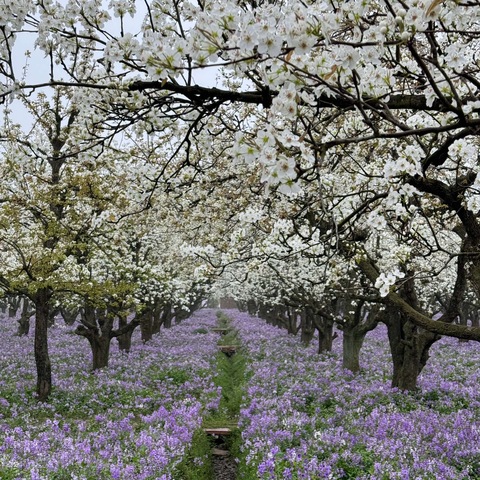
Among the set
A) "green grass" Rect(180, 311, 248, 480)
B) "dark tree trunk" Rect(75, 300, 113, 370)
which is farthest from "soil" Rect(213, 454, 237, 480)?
"dark tree trunk" Rect(75, 300, 113, 370)

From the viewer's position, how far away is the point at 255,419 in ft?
39.1

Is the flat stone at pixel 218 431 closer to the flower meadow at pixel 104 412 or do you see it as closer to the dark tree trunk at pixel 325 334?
the flower meadow at pixel 104 412

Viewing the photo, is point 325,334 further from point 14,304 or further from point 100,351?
point 14,304

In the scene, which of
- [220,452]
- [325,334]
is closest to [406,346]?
[220,452]

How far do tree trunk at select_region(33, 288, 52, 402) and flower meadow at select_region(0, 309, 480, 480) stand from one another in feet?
1.32

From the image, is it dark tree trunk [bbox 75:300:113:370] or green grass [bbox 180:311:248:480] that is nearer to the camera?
green grass [bbox 180:311:248:480]

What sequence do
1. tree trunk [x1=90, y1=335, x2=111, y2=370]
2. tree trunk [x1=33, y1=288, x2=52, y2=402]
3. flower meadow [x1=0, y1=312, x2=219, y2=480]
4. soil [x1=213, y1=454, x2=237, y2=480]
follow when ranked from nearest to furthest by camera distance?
flower meadow [x1=0, y1=312, x2=219, y2=480] < soil [x1=213, y1=454, x2=237, y2=480] < tree trunk [x1=33, y1=288, x2=52, y2=402] < tree trunk [x1=90, y1=335, x2=111, y2=370]

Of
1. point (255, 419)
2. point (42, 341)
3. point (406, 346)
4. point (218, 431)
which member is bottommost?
point (218, 431)

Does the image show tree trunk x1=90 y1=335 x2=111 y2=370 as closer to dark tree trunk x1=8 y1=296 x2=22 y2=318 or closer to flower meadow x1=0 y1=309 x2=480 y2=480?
flower meadow x1=0 y1=309 x2=480 y2=480

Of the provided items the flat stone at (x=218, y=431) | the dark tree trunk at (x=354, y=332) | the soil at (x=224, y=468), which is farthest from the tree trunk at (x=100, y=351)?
the dark tree trunk at (x=354, y=332)

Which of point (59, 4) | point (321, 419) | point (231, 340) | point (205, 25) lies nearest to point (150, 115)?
point (59, 4)

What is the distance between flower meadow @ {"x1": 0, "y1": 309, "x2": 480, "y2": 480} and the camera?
8336 millimetres

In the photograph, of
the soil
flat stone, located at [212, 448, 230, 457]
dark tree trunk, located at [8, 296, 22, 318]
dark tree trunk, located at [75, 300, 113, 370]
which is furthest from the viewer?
dark tree trunk, located at [8, 296, 22, 318]

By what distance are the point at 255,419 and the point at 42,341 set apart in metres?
6.46
